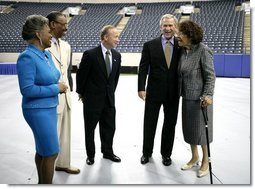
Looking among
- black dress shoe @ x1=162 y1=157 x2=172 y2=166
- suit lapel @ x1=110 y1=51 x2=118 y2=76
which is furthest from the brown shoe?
suit lapel @ x1=110 y1=51 x2=118 y2=76

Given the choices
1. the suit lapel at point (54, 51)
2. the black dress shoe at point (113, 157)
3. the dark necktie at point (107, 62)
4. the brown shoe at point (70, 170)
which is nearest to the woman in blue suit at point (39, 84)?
the suit lapel at point (54, 51)

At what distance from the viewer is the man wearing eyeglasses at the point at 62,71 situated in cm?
218

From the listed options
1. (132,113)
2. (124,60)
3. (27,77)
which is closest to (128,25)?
(124,60)

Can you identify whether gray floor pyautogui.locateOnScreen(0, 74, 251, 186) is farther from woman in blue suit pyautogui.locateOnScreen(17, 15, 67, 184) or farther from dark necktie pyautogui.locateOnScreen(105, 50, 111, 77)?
dark necktie pyautogui.locateOnScreen(105, 50, 111, 77)

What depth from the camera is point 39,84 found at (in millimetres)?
1679

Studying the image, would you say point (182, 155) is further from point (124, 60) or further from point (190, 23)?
point (124, 60)

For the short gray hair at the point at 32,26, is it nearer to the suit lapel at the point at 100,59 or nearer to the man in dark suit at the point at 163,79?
the suit lapel at the point at 100,59

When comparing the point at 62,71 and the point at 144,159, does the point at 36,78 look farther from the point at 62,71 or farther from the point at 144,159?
the point at 144,159

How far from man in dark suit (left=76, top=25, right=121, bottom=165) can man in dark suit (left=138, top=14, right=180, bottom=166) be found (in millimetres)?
311

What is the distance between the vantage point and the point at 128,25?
16156 mm

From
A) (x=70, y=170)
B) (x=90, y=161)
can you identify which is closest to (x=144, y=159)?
(x=90, y=161)

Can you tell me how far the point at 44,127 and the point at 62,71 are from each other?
684mm

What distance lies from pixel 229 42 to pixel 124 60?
16.1 ft

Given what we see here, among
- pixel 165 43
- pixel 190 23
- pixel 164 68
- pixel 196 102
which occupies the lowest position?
pixel 196 102
